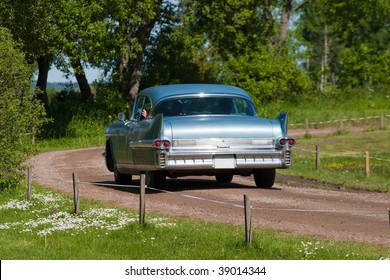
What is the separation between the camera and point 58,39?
165ft

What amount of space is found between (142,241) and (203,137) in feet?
20.4

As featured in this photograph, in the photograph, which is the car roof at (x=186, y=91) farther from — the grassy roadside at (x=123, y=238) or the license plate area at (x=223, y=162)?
the grassy roadside at (x=123, y=238)

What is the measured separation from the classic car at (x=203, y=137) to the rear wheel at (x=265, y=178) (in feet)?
0.12

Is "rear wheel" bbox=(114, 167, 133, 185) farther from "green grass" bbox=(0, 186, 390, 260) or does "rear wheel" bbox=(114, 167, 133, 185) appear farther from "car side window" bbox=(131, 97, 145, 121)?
"green grass" bbox=(0, 186, 390, 260)

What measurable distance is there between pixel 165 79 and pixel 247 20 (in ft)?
18.8

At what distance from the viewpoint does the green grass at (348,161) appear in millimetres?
29875

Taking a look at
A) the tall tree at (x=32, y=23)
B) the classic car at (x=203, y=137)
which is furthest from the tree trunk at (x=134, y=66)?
the classic car at (x=203, y=137)

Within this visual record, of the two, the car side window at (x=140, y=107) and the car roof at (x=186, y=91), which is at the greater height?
the car roof at (x=186, y=91)

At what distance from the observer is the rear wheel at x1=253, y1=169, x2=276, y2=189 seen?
2417 centimetres

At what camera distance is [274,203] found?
21.6m

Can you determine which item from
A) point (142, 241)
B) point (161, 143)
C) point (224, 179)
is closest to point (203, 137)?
point (161, 143)

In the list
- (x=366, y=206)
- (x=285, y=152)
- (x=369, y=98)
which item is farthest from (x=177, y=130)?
(x=369, y=98)

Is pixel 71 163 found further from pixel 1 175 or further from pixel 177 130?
pixel 177 130
